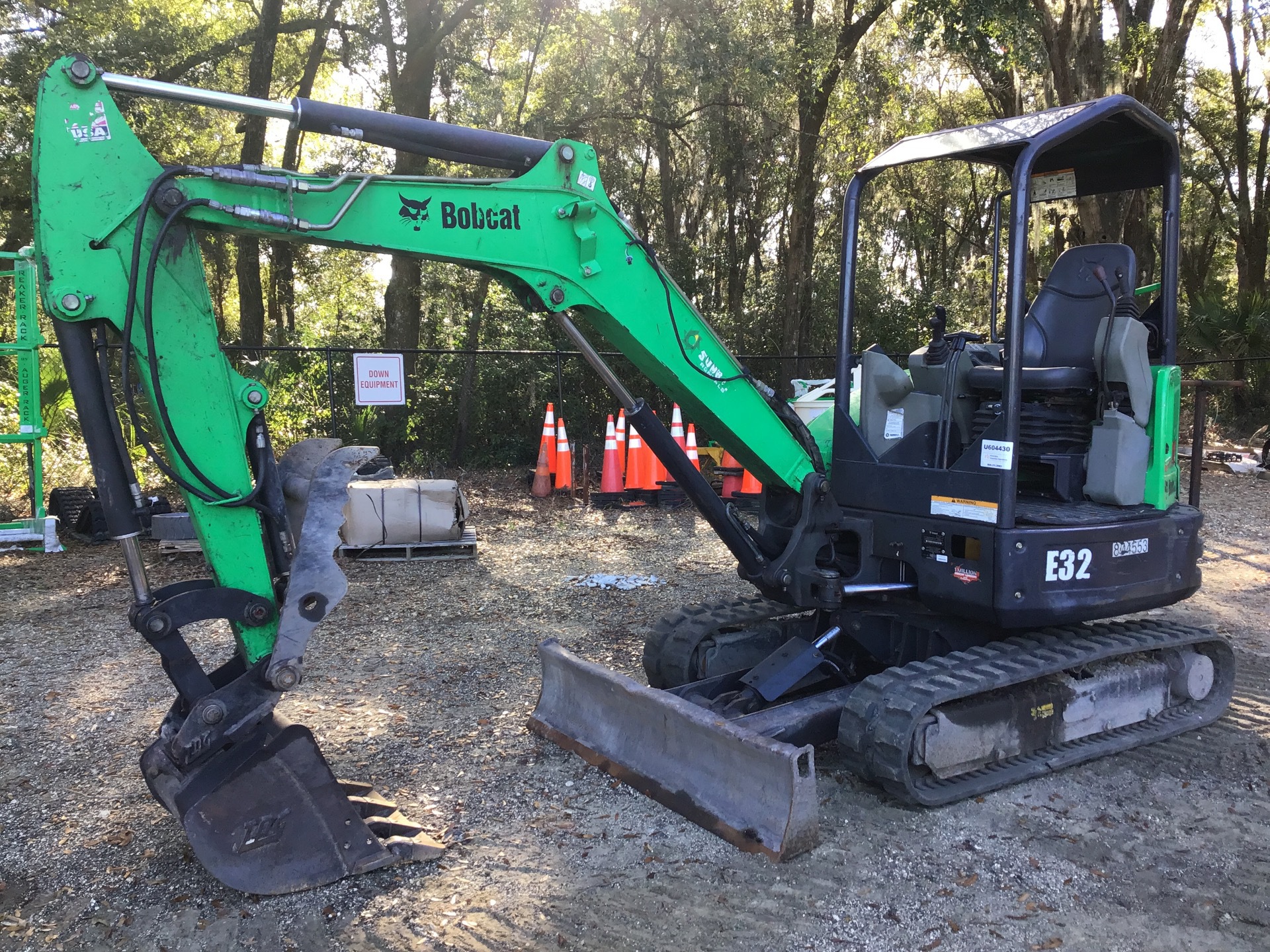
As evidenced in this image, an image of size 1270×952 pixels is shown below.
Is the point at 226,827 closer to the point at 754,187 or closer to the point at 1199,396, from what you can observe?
the point at 1199,396

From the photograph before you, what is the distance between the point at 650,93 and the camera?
14.6 meters

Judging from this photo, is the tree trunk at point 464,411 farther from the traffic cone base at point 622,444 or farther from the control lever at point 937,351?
the control lever at point 937,351

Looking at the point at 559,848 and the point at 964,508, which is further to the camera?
the point at 964,508

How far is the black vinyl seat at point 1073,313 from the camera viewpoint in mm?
4812

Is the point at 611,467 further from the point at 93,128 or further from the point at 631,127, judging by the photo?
the point at 93,128

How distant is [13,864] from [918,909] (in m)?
3.37

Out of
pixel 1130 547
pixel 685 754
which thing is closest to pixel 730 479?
pixel 1130 547

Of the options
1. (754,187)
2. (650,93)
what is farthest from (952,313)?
(650,93)

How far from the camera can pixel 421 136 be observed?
3682 millimetres

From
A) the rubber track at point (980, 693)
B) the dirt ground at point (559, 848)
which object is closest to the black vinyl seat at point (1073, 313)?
the rubber track at point (980, 693)

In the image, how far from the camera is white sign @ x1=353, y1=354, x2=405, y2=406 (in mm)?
10898

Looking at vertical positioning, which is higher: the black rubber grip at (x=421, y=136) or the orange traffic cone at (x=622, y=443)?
the black rubber grip at (x=421, y=136)

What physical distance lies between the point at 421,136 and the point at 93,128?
3.65ft

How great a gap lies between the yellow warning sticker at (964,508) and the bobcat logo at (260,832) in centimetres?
303
